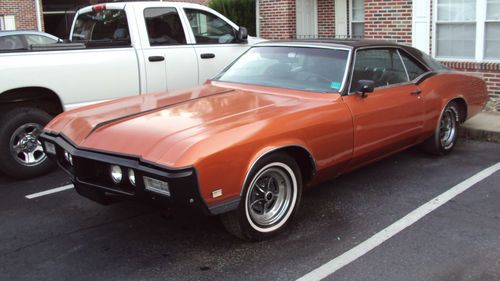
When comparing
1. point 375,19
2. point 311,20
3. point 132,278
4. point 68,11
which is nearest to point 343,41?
point 132,278

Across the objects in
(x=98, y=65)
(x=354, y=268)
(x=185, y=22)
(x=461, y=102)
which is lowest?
(x=354, y=268)

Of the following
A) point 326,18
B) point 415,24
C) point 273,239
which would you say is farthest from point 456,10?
point 273,239

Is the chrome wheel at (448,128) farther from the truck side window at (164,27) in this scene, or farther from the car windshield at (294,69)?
the truck side window at (164,27)

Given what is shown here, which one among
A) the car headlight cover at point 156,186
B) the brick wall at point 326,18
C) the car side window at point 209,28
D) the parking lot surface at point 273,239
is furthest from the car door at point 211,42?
the brick wall at point 326,18

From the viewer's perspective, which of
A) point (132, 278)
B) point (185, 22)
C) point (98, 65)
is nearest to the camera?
point (132, 278)

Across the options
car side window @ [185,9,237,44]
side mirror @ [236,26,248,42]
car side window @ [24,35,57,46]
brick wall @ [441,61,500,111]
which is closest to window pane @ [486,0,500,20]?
brick wall @ [441,61,500,111]

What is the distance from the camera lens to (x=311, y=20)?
43.0ft

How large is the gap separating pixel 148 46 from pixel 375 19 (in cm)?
547

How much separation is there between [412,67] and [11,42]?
8510 mm

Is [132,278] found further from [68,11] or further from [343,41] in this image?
[68,11]

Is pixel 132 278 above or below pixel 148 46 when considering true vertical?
below

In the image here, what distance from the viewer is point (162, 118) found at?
4.18m

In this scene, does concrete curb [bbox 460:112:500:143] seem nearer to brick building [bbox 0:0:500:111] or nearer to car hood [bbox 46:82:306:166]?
brick building [bbox 0:0:500:111]

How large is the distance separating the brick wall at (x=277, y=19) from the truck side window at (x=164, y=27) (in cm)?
587
